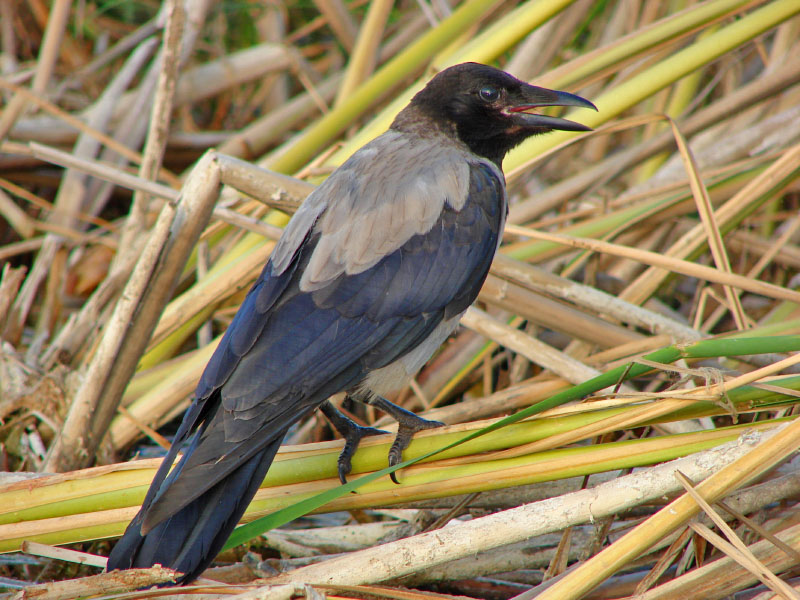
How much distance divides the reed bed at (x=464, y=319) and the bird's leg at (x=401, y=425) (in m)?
0.04

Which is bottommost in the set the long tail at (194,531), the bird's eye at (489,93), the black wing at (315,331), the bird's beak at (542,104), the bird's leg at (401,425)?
the bird's leg at (401,425)

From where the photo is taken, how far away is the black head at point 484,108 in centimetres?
287

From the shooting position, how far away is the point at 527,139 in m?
3.11

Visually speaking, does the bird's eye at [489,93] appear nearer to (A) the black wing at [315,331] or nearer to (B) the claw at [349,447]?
(A) the black wing at [315,331]

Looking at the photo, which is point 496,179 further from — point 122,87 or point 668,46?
point 122,87

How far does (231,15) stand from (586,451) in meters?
4.51

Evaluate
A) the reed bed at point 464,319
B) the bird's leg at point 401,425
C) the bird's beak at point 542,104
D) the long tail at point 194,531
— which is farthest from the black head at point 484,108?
the long tail at point 194,531

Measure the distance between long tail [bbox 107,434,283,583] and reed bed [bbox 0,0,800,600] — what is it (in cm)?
7

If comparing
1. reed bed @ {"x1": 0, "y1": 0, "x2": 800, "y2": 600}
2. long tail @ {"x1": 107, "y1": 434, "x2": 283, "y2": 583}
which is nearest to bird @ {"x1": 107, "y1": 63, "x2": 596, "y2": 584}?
long tail @ {"x1": 107, "y1": 434, "x2": 283, "y2": 583}

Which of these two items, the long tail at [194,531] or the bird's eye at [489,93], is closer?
the long tail at [194,531]

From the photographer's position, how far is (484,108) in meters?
2.91

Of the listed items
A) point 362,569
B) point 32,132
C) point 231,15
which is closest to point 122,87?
point 32,132

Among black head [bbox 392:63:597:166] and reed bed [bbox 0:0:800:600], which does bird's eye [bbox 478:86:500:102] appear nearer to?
black head [bbox 392:63:597:166]

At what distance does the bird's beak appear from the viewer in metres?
2.75
